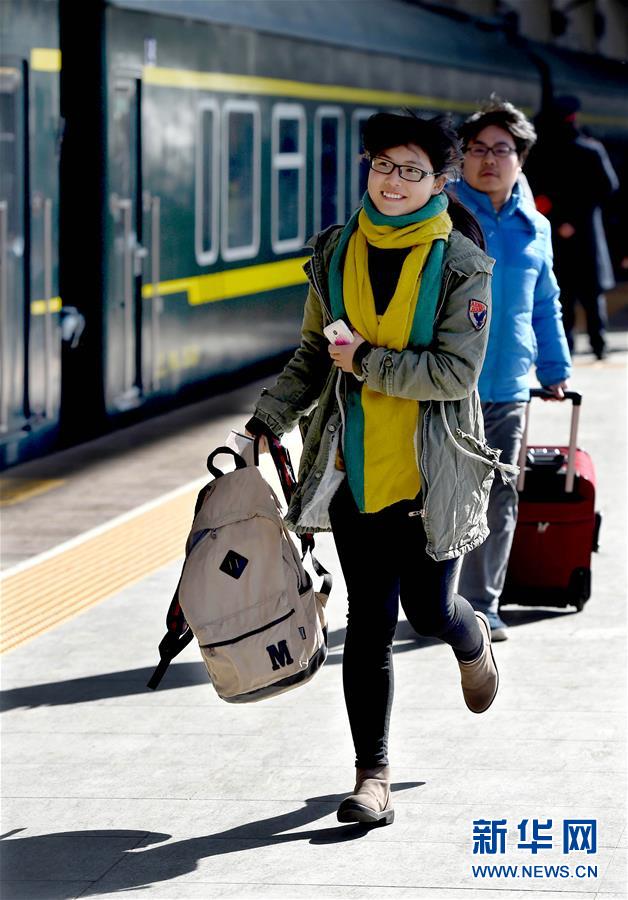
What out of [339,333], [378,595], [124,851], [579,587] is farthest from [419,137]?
[579,587]

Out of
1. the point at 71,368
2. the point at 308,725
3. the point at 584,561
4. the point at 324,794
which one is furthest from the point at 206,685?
the point at 71,368

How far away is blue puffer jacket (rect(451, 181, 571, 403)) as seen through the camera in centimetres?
539

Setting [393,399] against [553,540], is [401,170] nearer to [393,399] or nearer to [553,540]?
[393,399]

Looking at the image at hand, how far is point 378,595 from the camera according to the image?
4070 millimetres

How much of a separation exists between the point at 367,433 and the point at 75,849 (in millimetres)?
1120

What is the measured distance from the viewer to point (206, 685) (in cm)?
520

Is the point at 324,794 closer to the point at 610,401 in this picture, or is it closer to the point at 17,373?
the point at 17,373

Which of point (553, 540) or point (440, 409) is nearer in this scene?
point (440, 409)

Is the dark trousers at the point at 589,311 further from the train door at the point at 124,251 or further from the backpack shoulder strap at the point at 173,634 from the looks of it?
the backpack shoulder strap at the point at 173,634

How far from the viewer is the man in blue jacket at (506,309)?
540cm

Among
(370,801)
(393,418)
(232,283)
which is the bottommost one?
(370,801)

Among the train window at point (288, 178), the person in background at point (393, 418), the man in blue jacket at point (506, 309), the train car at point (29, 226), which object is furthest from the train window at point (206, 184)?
the person in background at point (393, 418)

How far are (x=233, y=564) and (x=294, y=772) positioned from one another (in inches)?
26.4

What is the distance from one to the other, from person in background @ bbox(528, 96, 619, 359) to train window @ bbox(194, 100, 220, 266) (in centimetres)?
230
